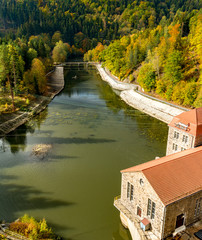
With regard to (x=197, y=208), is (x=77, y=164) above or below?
below

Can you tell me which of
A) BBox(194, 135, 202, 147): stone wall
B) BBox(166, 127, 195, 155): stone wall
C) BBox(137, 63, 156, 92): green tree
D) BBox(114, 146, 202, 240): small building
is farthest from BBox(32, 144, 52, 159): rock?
BBox(137, 63, 156, 92): green tree

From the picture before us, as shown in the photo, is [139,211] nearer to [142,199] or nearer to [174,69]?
[142,199]

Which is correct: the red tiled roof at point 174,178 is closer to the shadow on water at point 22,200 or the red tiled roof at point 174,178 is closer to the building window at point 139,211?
the building window at point 139,211

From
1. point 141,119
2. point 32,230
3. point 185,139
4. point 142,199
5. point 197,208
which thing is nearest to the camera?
point 142,199

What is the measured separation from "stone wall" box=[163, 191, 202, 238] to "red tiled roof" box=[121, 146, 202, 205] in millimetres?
599

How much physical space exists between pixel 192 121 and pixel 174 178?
1166 centimetres

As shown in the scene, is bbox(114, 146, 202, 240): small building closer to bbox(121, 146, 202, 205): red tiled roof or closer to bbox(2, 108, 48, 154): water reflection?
bbox(121, 146, 202, 205): red tiled roof

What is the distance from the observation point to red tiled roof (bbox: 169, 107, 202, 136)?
84.0 feet

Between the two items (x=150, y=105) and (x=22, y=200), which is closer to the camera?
(x=22, y=200)

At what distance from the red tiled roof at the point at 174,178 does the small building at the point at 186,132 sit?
Result: 270 inches

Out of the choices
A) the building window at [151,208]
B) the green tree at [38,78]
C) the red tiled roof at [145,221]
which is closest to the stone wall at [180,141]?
the building window at [151,208]

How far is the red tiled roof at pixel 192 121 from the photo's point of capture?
25.6 meters

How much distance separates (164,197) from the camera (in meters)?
16.4

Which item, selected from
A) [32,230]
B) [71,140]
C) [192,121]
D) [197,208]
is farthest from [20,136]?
[197,208]
